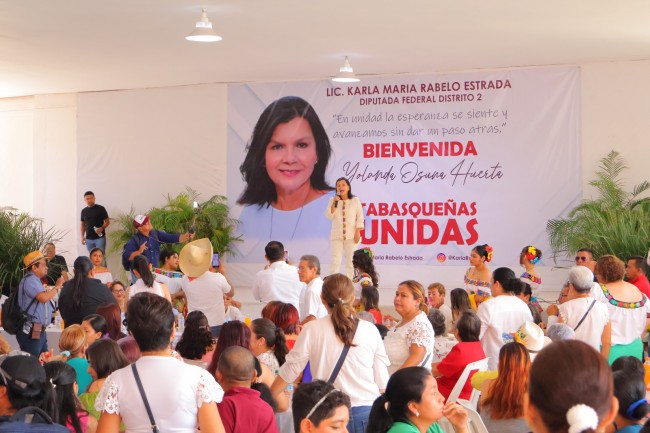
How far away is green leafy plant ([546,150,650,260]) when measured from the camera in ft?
32.7

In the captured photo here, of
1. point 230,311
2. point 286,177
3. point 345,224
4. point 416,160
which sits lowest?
point 230,311

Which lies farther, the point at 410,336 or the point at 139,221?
the point at 139,221

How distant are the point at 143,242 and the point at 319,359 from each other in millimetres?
7076

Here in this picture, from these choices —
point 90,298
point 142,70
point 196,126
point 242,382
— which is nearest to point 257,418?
point 242,382

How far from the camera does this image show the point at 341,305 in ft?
14.2

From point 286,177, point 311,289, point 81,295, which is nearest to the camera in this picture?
point 311,289

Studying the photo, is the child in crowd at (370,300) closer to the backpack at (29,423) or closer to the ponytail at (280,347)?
the ponytail at (280,347)

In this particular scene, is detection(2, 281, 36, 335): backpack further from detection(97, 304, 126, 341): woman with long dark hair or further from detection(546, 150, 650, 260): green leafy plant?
detection(546, 150, 650, 260): green leafy plant

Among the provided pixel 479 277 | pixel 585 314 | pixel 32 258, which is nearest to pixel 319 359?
pixel 585 314

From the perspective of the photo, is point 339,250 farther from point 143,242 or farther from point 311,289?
point 311,289

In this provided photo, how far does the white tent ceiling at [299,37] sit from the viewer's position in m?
9.02

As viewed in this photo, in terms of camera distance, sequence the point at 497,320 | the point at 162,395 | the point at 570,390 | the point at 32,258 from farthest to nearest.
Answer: the point at 32,258
the point at 497,320
the point at 162,395
the point at 570,390

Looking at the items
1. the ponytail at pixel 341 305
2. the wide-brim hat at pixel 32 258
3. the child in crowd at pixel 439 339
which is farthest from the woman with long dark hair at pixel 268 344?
the wide-brim hat at pixel 32 258

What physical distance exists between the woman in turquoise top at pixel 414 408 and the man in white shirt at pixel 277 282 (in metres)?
3.95
